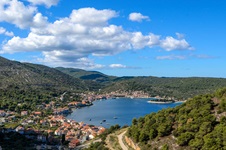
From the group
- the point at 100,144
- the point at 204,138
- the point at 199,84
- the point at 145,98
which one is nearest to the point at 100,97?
the point at 145,98

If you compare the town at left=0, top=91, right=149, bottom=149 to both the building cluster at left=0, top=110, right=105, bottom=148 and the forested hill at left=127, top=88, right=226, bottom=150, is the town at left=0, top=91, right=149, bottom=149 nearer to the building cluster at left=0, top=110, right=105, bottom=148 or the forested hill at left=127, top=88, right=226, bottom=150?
the building cluster at left=0, top=110, right=105, bottom=148

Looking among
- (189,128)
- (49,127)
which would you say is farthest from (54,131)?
(189,128)

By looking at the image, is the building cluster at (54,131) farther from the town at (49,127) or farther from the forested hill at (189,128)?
the forested hill at (189,128)

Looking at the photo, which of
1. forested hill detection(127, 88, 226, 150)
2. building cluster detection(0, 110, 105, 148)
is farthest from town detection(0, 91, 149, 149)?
forested hill detection(127, 88, 226, 150)

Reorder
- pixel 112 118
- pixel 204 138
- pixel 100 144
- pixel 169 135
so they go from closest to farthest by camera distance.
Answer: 1. pixel 204 138
2. pixel 169 135
3. pixel 100 144
4. pixel 112 118

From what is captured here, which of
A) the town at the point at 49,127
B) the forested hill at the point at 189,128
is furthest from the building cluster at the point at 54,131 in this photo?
the forested hill at the point at 189,128

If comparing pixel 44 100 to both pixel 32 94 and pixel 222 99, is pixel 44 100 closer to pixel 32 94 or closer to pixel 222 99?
pixel 32 94

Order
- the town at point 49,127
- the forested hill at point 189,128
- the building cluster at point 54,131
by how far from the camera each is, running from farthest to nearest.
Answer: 1. the building cluster at point 54,131
2. the town at point 49,127
3. the forested hill at point 189,128

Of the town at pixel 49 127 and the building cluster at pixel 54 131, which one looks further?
the building cluster at pixel 54 131
